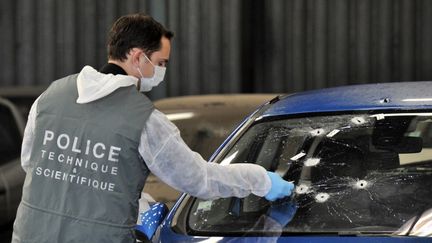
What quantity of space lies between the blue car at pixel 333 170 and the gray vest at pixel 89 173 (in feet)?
A: 1.39

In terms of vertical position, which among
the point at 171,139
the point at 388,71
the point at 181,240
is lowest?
the point at 388,71

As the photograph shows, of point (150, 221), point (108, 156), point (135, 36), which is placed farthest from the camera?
point (150, 221)

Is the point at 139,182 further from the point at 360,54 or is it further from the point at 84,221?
the point at 360,54

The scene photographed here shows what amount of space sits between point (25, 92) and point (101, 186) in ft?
12.7

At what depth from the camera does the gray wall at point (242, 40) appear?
995 centimetres

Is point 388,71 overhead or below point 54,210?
below

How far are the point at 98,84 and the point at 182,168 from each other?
0.40 meters

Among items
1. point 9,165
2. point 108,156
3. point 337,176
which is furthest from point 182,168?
point 9,165

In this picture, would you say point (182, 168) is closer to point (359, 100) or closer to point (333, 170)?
point (333, 170)

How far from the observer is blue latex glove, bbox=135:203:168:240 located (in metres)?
3.14

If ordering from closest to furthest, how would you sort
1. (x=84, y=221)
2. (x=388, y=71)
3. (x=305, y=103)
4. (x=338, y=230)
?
1. (x=84, y=221)
2. (x=338, y=230)
3. (x=305, y=103)
4. (x=388, y=71)

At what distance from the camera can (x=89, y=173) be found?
8.66 ft

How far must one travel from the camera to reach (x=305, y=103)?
3.39 metres

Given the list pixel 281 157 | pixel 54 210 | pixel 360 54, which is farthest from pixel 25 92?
pixel 360 54
